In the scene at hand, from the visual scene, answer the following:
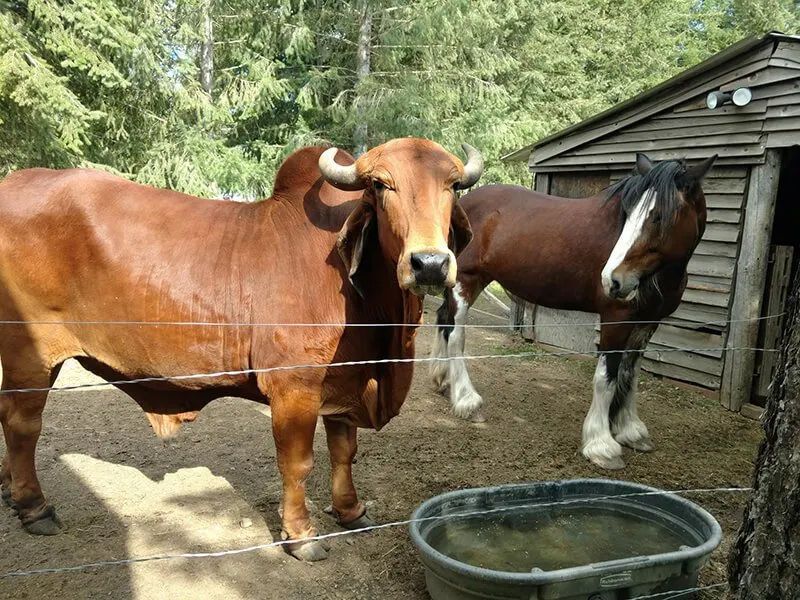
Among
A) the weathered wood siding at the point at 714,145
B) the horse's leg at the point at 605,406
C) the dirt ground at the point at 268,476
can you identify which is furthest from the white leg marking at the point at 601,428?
the weathered wood siding at the point at 714,145

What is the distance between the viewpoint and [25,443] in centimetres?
350

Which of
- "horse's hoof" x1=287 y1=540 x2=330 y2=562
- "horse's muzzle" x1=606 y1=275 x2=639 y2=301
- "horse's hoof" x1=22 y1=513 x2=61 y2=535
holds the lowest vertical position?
"horse's hoof" x1=22 y1=513 x2=61 y2=535

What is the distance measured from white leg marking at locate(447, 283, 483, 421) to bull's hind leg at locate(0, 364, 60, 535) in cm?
346

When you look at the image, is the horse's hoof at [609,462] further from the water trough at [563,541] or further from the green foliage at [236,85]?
the green foliage at [236,85]

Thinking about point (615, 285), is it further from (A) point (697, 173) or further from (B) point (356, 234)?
(B) point (356, 234)

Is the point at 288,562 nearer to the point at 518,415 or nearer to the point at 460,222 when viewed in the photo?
the point at 460,222

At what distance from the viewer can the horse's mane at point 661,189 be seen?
176 inches

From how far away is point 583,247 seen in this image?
541 centimetres

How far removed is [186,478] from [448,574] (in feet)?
8.24

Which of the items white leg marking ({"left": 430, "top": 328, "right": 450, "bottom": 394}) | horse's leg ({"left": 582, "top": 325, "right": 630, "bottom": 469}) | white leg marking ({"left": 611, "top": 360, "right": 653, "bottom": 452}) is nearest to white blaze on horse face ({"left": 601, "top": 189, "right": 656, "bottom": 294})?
horse's leg ({"left": 582, "top": 325, "right": 630, "bottom": 469})

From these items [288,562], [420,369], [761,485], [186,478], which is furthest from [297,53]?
[761,485]

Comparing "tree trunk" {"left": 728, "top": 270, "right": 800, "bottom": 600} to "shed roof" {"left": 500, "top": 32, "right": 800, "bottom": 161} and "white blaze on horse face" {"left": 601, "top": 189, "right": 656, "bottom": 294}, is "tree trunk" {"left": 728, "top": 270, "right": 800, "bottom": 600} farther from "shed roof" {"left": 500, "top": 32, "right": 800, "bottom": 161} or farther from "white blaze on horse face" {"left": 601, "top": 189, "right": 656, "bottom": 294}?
"shed roof" {"left": 500, "top": 32, "right": 800, "bottom": 161}

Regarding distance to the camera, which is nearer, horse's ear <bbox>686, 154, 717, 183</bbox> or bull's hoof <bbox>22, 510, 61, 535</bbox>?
bull's hoof <bbox>22, 510, 61, 535</bbox>

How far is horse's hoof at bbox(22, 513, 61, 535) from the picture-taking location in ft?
11.6
